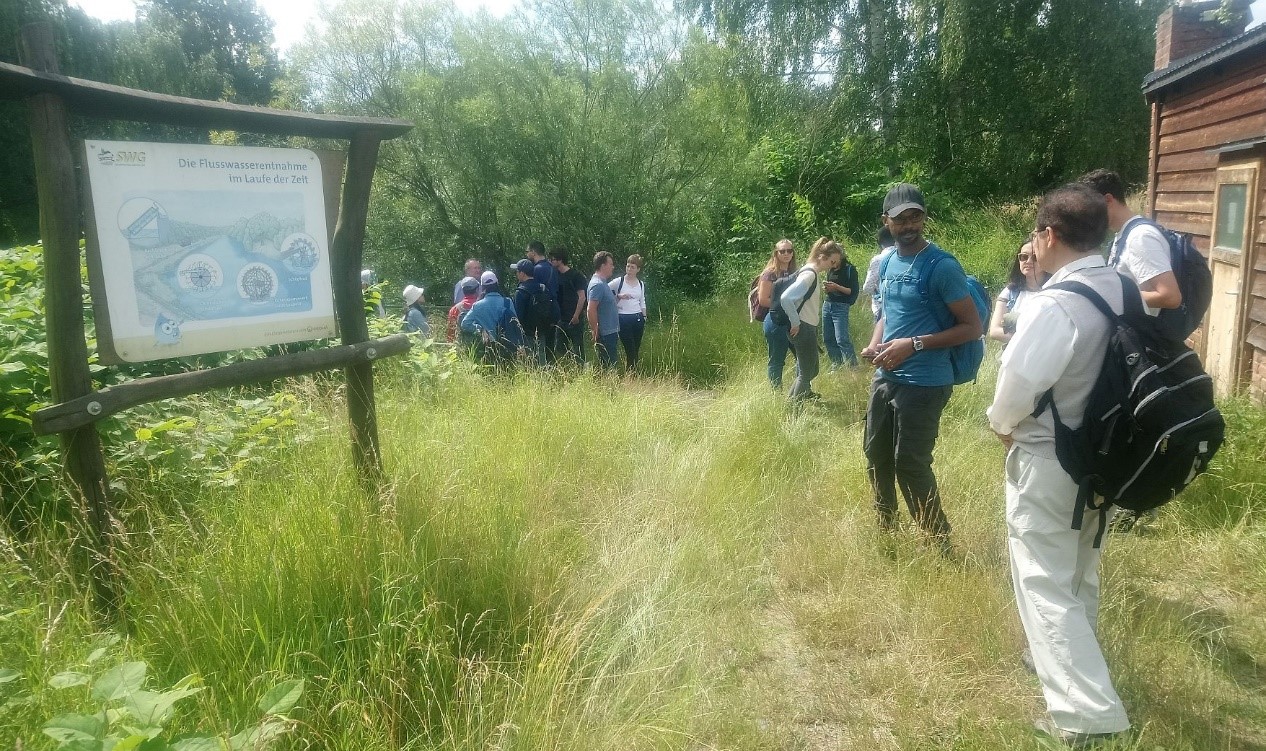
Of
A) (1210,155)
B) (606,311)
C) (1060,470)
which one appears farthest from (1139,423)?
(1210,155)

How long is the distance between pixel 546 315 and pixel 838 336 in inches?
120

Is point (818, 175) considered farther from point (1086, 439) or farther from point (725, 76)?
point (1086, 439)

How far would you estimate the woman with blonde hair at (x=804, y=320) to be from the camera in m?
6.72

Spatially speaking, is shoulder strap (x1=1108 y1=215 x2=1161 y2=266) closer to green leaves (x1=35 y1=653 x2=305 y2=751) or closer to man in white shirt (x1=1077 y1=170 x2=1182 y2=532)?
man in white shirt (x1=1077 y1=170 x2=1182 y2=532)

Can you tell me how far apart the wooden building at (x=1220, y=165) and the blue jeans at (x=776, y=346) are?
329 centimetres

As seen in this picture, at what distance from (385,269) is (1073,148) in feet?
48.8

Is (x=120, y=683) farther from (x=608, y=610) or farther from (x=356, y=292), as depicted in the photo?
(x=356, y=292)

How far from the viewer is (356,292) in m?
3.44

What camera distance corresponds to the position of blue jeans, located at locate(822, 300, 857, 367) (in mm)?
8391

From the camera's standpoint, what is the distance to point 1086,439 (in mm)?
2498

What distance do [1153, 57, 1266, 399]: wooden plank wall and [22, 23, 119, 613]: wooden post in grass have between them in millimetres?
6716

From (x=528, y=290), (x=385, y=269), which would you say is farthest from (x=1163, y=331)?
(x=385, y=269)

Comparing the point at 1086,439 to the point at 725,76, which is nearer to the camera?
the point at 1086,439

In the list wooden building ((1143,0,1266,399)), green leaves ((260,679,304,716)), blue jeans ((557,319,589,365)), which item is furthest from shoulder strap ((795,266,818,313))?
green leaves ((260,679,304,716))
